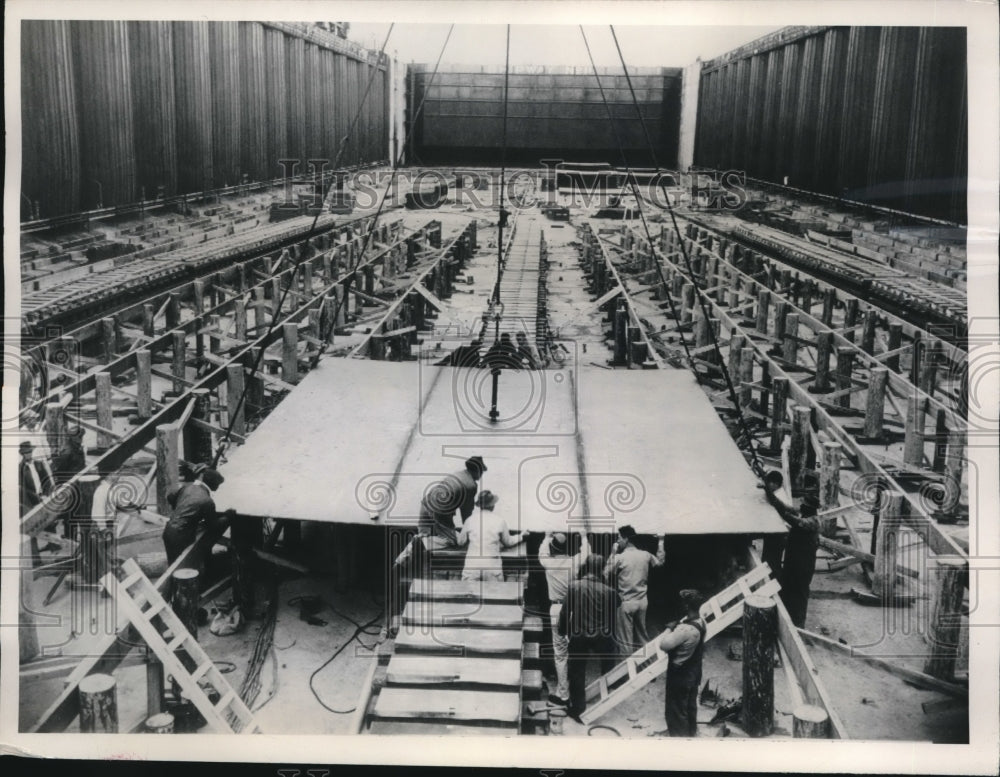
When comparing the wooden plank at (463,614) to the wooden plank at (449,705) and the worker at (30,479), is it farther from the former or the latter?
the worker at (30,479)

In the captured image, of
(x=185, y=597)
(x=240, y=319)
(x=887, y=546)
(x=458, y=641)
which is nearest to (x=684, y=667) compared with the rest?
(x=458, y=641)

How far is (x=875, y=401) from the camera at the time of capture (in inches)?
408

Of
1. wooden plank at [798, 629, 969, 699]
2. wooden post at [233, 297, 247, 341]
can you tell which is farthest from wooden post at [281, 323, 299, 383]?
wooden plank at [798, 629, 969, 699]

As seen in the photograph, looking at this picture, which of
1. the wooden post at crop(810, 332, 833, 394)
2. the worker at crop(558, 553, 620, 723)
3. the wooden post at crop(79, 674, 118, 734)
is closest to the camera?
the wooden post at crop(79, 674, 118, 734)

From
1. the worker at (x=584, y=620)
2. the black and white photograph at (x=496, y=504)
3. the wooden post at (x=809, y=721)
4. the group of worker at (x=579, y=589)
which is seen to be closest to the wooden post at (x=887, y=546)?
the black and white photograph at (x=496, y=504)

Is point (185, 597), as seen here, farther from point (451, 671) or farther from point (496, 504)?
point (496, 504)

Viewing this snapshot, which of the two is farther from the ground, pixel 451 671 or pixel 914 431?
pixel 914 431

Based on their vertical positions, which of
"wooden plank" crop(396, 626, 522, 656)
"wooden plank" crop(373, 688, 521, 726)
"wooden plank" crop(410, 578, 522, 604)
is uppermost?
"wooden plank" crop(410, 578, 522, 604)

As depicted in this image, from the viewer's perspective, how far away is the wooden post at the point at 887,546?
276 inches

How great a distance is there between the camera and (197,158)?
16.4 metres

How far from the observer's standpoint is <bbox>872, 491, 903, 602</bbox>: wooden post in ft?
23.0

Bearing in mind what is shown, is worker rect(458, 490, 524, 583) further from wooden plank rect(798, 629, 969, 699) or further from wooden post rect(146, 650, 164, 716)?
wooden plank rect(798, 629, 969, 699)

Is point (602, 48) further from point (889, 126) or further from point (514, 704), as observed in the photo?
point (889, 126)

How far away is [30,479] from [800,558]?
5.90 m
